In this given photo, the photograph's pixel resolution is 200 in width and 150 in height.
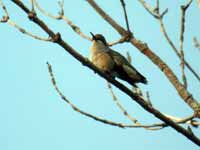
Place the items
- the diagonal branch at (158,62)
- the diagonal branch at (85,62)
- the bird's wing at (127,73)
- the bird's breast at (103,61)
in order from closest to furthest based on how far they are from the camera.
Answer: the diagonal branch at (85,62)
the diagonal branch at (158,62)
the bird's wing at (127,73)
the bird's breast at (103,61)

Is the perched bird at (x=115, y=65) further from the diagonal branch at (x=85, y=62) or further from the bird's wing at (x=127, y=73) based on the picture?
the diagonal branch at (x=85, y=62)

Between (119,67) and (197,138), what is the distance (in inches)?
87.7

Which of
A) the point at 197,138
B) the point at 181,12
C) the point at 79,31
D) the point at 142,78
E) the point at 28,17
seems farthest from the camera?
the point at 142,78

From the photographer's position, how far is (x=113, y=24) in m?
3.88

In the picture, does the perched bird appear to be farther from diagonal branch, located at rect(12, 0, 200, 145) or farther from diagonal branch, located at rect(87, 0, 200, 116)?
diagonal branch, located at rect(12, 0, 200, 145)

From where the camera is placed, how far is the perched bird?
199 inches

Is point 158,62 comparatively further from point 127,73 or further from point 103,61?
point 103,61

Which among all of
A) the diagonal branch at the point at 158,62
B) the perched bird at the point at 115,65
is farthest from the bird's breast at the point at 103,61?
the diagonal branch at the point at 158,62

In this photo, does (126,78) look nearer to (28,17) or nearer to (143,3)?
(143,3)

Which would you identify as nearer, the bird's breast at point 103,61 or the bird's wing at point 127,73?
the bird's wing at point 127,73

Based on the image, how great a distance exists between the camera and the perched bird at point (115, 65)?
5.06m

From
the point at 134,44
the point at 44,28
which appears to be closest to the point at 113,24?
the point at 134,44

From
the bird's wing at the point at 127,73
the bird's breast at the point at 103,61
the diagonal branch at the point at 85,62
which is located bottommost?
the diagonal branch at the point at 85,62

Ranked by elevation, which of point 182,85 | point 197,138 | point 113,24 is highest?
point 113,24
